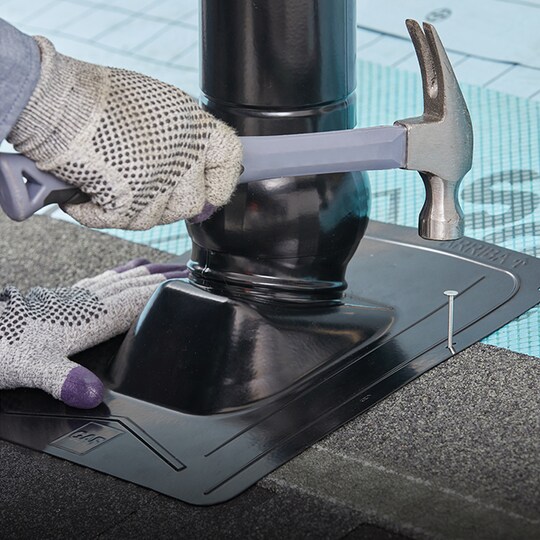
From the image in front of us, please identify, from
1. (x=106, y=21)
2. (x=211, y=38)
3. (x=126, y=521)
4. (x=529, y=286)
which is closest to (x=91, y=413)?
(x=126, y=521)

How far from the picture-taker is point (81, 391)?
1.52 meters

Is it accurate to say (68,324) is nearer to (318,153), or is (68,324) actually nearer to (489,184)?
(318,153)

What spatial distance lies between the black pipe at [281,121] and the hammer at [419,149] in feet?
0.38

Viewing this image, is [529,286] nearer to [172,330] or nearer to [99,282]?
[172,330]

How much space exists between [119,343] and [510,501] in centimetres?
66

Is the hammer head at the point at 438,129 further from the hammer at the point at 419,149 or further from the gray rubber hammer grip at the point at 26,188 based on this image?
the gray rubber hammer grip at the point at 26,188

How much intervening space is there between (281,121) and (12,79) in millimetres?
432

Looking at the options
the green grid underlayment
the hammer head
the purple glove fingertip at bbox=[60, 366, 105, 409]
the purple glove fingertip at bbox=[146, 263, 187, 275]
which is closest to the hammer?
the hammer head

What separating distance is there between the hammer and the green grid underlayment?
0.24 meters

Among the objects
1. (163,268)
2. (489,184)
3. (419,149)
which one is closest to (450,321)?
(419,149)

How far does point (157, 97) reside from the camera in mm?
1242

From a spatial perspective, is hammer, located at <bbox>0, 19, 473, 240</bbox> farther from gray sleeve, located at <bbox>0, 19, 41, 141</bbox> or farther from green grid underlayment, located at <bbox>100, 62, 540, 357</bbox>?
green grid underlayment, located at <bbox>100, 62, 540, 357</bbox>

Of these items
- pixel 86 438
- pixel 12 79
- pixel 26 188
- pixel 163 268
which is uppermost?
pixel 12 79

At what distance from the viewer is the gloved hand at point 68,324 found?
1538 millimetres
